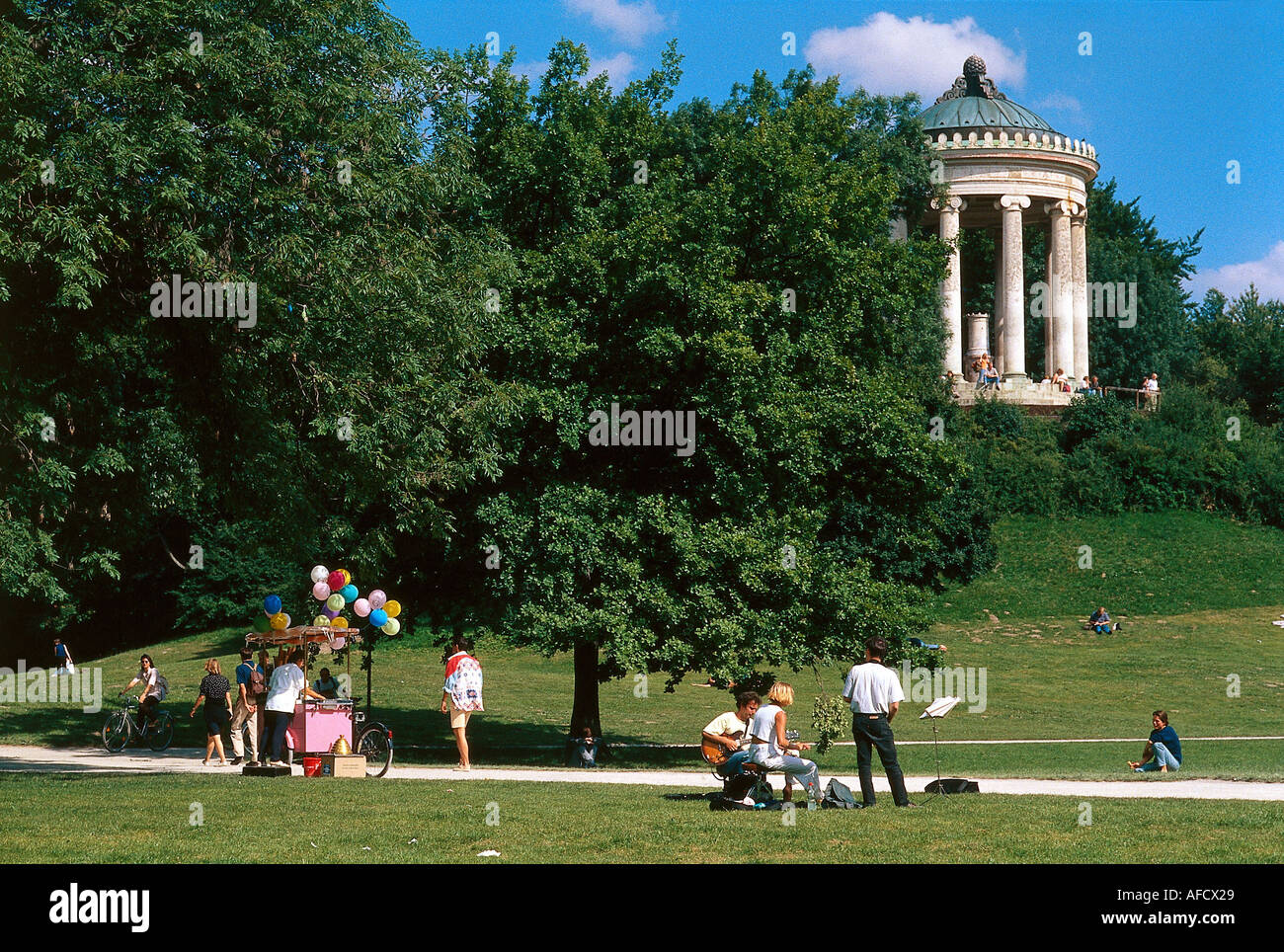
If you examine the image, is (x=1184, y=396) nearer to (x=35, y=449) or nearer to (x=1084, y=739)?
(x=1084, y=739)

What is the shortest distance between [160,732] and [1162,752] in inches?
707

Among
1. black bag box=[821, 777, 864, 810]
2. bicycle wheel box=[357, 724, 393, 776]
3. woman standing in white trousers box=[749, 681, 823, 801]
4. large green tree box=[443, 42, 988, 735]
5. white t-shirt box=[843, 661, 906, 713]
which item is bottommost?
bicycle wheel box=[357, 724, 393, 776]

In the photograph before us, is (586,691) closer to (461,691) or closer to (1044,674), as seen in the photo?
(461,691)

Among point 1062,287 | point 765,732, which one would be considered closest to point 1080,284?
point 1062,287

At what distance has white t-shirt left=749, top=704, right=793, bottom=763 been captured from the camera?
50.5ft

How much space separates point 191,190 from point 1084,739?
20784mm

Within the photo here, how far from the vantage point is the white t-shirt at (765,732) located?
15.4 metres

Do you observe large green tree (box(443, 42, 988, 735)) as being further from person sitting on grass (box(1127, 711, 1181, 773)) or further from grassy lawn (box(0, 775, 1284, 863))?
grassy lawn (box(0, 775, 1284, 863))

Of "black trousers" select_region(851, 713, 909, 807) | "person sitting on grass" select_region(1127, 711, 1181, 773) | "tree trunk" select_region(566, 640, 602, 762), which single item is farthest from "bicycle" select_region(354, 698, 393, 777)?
"person sitting on grass" select_region(1127, 711, 1181, 773)

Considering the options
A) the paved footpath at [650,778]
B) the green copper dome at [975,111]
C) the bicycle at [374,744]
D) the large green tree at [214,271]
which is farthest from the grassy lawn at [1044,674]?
the green copper dome at [975,111]

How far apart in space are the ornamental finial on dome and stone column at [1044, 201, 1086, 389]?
869 cm

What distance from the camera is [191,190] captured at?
17516 millimetres

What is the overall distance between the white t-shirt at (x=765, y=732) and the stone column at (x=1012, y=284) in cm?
5423

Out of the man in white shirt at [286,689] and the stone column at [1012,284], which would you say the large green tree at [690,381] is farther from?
the stone column at [1012,284]
